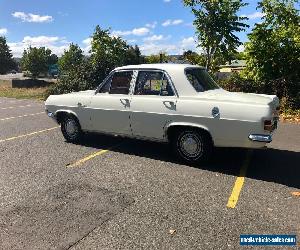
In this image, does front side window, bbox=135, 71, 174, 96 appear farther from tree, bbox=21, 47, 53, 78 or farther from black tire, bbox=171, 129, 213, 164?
tree, bbox=21, 47, 53, 78

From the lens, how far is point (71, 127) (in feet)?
27.5

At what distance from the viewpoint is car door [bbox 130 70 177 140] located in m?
6.57

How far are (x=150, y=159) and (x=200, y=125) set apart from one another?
1461mm

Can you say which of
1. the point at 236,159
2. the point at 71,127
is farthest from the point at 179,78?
the point at 71,127

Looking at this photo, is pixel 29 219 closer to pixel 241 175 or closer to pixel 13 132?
pixel 241 175

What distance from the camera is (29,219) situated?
4656 millimetres

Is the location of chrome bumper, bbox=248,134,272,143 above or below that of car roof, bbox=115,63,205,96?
below

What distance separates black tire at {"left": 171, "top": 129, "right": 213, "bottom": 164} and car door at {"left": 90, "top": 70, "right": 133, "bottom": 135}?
1100 mm

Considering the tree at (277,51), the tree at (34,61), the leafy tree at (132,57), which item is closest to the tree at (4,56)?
the tree at (34,61)

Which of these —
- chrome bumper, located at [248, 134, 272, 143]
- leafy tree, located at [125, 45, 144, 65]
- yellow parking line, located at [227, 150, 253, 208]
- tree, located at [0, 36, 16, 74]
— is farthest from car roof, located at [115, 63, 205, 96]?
tree, located at [0, 36, 16, 74]

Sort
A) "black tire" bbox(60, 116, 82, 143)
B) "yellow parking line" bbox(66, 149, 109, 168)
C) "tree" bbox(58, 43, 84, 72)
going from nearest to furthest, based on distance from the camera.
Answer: "yellow parking line" bbox(66, 149, 109, 168), "black tire" bbox(60, 116, 82, 143), "tree" bbox(58, 43, 84, 72)

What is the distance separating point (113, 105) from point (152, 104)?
97 cm

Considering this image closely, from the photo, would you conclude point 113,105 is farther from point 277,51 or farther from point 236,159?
point 277,51

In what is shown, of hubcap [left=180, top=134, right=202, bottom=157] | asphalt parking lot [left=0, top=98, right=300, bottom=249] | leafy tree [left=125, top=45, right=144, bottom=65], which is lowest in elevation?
asphalt parking lot [left=0, top=98, right=300, bottom=249]
